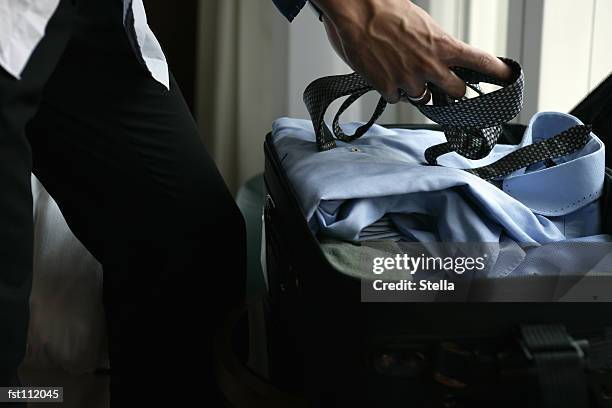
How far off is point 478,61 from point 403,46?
0.23 feet

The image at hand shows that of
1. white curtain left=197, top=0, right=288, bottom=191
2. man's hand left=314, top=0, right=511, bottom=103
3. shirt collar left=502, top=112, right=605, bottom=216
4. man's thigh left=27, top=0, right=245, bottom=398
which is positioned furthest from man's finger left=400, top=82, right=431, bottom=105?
white curtain left=197, top=0, right=288, bottom=191

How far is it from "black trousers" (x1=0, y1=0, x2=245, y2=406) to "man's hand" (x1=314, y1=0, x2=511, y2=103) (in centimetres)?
25

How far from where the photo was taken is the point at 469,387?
603 mm

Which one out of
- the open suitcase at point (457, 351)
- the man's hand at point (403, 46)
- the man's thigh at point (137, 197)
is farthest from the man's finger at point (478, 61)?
the man's thigh at point (137, 197)

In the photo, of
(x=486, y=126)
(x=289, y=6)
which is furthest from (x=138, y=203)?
(x=486, y=126)

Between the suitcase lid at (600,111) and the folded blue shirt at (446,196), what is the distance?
11cm

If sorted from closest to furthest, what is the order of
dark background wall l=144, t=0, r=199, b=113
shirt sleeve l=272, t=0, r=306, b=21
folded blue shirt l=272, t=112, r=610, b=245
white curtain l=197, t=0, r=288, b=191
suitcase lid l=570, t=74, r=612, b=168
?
folded blue shirt l=272, t=112, r=610, b=245 < shirt sleeve l=272, t=0, r=306, b=21 < suitcase lid l=570, t=74, r=612, b=168 < white curtain l=197, t=0, r=288, b=191 < dark background wall l=144, t=0, r=199, b=113

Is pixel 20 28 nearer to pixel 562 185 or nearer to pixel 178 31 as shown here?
pixel 562 185

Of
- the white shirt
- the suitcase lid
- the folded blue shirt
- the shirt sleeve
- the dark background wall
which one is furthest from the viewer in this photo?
the dark background wall

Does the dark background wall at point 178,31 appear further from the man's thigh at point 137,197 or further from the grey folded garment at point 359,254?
the grey folded garment at point 359,254

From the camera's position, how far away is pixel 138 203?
0.91 m

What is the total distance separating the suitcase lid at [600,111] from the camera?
94 centimetres

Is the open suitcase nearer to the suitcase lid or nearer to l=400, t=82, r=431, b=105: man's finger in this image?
l=400, t=82, r=431, b=105: man's finger

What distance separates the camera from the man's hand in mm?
732
